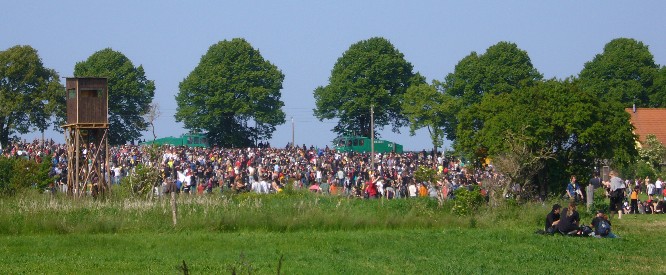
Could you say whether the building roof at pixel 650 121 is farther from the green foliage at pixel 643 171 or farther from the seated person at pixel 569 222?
the seated person at pixel 569 222

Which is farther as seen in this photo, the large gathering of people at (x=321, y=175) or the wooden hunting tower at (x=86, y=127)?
the wooden hunting tower at (x=86, y=127)

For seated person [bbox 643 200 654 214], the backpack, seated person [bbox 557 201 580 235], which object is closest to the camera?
the backpack

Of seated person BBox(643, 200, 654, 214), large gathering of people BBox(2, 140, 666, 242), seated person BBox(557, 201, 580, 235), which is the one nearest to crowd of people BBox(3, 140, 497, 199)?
large gathering of people BBox(2, 140, 666, 242)

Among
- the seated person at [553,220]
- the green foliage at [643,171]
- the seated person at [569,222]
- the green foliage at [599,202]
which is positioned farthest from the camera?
the green foliage at [643,171]

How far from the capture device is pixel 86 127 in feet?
134

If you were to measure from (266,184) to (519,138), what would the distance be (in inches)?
526

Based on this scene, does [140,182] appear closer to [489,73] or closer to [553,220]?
[553,220]

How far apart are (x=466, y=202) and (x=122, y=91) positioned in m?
60.5

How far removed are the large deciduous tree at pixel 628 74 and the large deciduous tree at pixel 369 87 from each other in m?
15.6

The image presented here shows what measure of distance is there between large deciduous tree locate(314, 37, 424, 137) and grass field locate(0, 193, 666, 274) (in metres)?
54.4

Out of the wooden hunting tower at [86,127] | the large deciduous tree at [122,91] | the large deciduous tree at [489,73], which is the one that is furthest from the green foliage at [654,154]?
the large deciduous tree at [122,91]

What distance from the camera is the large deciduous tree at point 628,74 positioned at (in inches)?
3565

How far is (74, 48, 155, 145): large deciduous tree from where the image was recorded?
88.7 metres

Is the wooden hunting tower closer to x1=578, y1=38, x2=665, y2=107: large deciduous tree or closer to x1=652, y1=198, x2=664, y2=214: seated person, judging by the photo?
x1=652, y1=198, x2=664, y2=214: seated person
